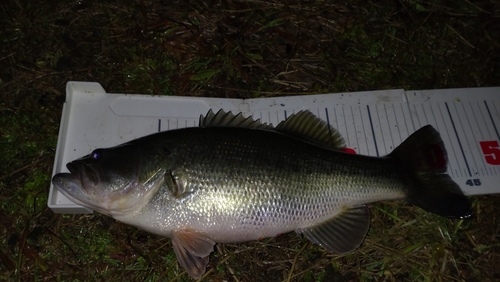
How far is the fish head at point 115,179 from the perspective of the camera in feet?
7.34

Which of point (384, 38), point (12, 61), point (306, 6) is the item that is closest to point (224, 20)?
point (306, 6)

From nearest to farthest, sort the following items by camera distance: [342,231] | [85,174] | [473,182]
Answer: [85,174] < [342,231] < [473,182]

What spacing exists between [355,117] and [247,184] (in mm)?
1258

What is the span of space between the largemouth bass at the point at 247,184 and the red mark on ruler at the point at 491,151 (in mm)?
658

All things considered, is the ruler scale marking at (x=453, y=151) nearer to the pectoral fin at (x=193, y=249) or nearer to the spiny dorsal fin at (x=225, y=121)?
the spiny dorsal fin at (x=225, y=121)

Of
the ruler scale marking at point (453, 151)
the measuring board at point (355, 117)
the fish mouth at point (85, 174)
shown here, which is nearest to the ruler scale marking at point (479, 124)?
the measuring board at point (355, 117)

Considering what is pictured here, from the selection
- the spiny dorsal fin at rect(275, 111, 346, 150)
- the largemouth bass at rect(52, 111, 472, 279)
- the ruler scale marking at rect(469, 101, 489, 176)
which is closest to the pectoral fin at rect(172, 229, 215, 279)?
the largemouth bass at rect(52, 111, 472, 279)

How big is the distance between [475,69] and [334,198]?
2060 millimetres

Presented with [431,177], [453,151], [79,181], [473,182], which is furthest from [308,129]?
[79,181]

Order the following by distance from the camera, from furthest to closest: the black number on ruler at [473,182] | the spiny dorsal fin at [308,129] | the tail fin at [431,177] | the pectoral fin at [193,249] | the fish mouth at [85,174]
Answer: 1. the black number on ruler at [473,182]
2. the spiny dorsal fin at [308,129]
3. the tail fin at [431,177]
4. the pectoral fin at [193,249]
5. the fish mouth at [85,174]

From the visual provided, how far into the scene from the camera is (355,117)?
10.2ft

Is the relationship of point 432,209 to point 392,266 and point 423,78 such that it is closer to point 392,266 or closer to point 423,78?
point 392,266

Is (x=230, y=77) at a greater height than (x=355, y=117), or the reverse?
(x=230, y=77)

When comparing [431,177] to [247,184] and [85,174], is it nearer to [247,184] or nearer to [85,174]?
[247,184]
